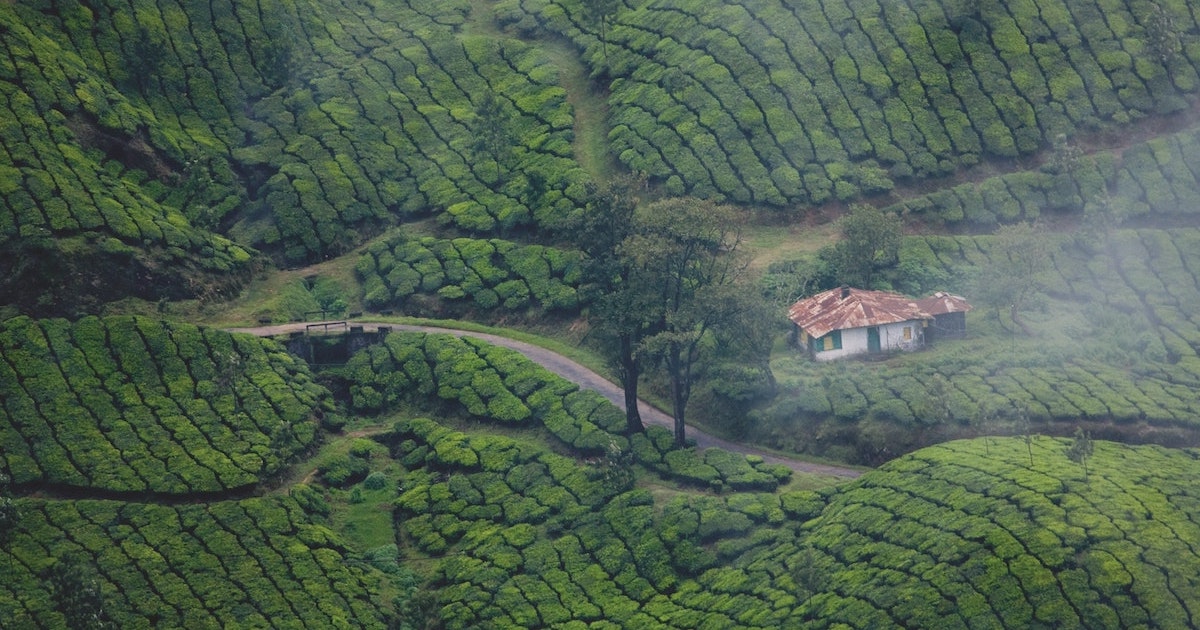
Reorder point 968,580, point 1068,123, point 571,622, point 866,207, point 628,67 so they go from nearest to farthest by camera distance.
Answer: point 968,580 → point 571,622 → point 866,207 → point 1068,123 → point 628,67

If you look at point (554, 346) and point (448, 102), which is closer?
point (554, 346)

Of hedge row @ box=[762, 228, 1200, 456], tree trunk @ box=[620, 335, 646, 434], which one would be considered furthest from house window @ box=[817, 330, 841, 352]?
tree trunk @ box=[620, 335, 646, 434]

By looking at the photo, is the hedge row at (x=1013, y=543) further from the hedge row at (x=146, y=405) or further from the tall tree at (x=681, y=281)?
the hedge row at (x=146, y=405)

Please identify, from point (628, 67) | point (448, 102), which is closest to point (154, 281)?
point (448, 102)

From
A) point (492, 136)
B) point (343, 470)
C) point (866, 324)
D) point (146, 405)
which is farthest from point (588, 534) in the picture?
point (492, 136)

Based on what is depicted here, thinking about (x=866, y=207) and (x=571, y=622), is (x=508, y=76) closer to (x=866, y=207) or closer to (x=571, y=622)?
(x=866, y=207)
